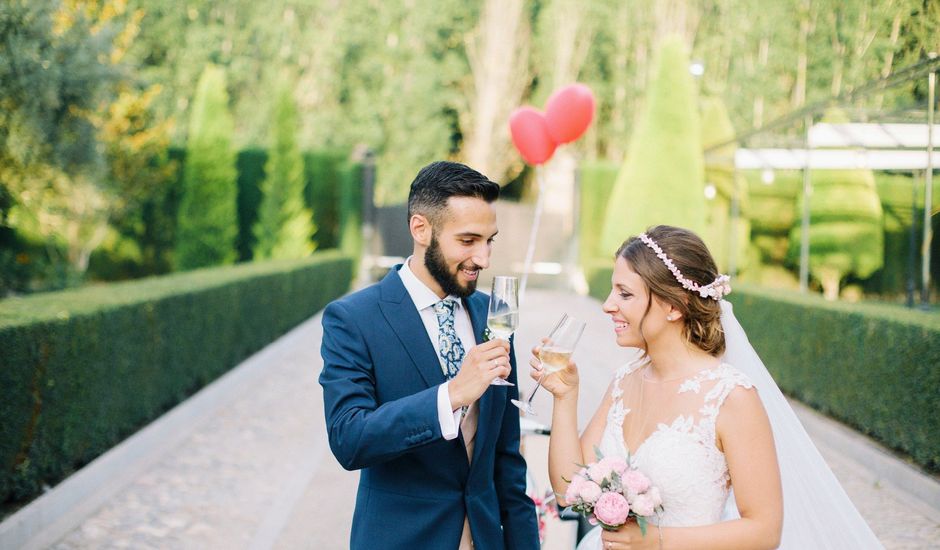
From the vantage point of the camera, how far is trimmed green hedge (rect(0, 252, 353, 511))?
4902 millimetres

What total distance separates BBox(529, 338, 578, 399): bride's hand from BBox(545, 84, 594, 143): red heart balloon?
577 cm

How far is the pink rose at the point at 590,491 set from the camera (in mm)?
2066

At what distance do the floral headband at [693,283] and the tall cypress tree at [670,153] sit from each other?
47.5ft

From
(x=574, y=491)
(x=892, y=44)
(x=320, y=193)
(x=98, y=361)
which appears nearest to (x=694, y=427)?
(x=574, y=491)

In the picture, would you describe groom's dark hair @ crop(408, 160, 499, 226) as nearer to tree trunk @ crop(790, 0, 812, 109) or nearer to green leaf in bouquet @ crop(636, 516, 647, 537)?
green leaf in bouquet @ crop(636, 516, 647, 537)

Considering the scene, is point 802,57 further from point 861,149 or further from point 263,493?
point 263,493

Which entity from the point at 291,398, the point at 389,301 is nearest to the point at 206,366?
the point at 291,398

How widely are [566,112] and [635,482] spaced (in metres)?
6.28

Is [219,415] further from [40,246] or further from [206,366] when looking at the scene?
[40,246]

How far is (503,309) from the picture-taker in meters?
2.16

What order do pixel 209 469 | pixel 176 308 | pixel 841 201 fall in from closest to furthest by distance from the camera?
pixel 209 469 < pixel 176 308 < pixel 841 201

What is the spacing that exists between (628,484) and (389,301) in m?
0.75

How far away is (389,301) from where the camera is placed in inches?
88.8

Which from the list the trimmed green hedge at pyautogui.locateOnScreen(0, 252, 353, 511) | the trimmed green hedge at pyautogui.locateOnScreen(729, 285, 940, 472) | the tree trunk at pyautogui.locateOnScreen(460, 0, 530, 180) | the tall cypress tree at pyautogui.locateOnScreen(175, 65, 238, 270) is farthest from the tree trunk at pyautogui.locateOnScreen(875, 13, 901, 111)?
the tree trunk at pyautogui.locateOnScreen(460, 0, 530, 180)
